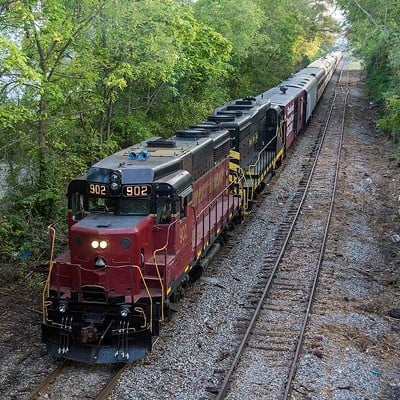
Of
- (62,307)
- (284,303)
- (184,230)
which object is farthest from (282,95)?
(62,307)

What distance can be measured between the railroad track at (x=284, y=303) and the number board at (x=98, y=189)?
151 inches

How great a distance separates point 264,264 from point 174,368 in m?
5.97

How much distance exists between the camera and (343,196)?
22406mm

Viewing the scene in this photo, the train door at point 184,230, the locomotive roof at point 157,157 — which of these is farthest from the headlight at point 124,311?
the locomotive roof at point 157,157

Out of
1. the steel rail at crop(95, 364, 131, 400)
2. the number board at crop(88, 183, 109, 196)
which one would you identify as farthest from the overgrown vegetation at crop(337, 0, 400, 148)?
the steel rail at crop(95, 364, 131, 400)

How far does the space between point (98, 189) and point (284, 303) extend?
5.20 meters

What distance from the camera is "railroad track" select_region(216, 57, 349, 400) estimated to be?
971cm

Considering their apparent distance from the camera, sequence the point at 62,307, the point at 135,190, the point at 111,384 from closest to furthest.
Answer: the point at 111,384
the point at 62,307
the point at 135,190

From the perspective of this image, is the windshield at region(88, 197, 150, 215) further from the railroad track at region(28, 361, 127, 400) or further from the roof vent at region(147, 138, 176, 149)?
the roof vent at region(147, 138, 176, 149)

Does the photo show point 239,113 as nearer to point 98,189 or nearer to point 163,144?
point 163,144

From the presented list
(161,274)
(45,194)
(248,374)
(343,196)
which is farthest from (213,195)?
(343,196)

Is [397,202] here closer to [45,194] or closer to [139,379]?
[45,194]

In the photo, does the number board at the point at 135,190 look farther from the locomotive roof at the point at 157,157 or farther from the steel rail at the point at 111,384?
the steel rail at the point at 111,384

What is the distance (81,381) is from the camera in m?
9.54
